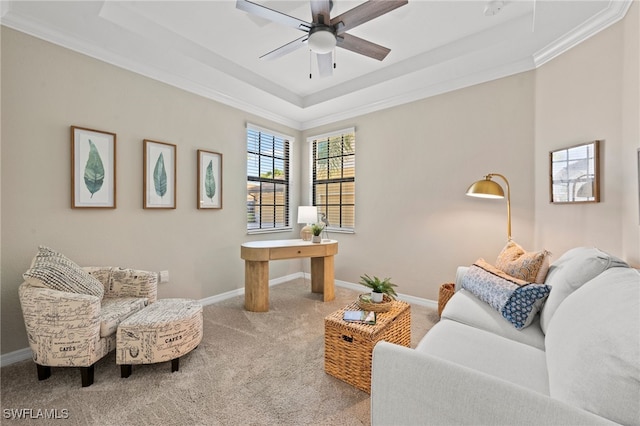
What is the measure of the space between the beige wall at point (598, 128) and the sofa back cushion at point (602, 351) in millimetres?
1015

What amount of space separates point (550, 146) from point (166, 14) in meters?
3.59

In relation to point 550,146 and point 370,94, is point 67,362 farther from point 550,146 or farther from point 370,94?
point 550,146

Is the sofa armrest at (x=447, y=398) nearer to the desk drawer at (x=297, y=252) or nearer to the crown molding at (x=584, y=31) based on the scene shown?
the desk drawer at (x=297, y=252)

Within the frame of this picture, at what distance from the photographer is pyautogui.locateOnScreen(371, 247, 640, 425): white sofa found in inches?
31.2

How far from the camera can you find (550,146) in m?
2.50

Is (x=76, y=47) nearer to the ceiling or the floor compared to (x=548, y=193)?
nearer to the ceiling

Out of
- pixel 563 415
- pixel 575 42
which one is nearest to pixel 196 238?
pixel 563 415

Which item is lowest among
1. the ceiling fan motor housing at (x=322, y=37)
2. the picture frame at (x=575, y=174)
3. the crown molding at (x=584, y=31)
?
the picture frame at (x=575, y=174)

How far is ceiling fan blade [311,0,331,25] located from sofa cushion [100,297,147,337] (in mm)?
2511

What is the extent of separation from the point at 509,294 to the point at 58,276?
303 centimetres

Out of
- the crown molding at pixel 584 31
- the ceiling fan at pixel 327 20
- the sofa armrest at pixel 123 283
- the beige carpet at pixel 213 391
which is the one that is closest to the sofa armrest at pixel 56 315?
the beige carpet at pixel 213 391

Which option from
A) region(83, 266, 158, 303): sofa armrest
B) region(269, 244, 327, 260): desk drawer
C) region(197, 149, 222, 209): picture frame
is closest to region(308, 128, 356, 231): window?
region(269, 244, 327, 260): desk drawer

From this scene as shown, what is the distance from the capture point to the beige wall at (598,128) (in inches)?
71.4

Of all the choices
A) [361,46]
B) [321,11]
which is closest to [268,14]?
[321,11]
